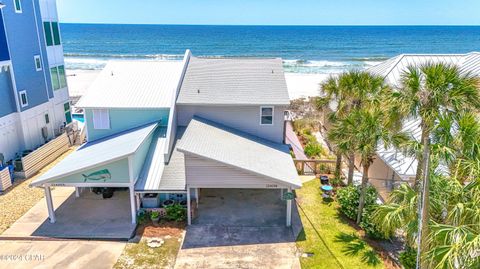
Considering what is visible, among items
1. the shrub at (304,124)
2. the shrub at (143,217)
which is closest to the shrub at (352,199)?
the shrub at (143,217)

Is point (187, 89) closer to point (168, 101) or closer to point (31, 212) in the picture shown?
point (168, 101)

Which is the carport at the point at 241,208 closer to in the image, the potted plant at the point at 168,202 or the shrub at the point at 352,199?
the potted plant at the point at 168,202

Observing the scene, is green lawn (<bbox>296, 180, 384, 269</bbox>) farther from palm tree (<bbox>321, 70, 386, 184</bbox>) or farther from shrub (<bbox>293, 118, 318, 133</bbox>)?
shrub (<bbox>293, 118, 318, 133</bbox>)

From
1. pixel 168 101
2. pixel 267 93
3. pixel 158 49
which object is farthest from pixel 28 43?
pixel 158 49

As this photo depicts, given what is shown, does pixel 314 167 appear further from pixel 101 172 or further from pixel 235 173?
pixel 101 172

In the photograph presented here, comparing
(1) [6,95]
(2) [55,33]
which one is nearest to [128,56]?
(2) [55,33]
